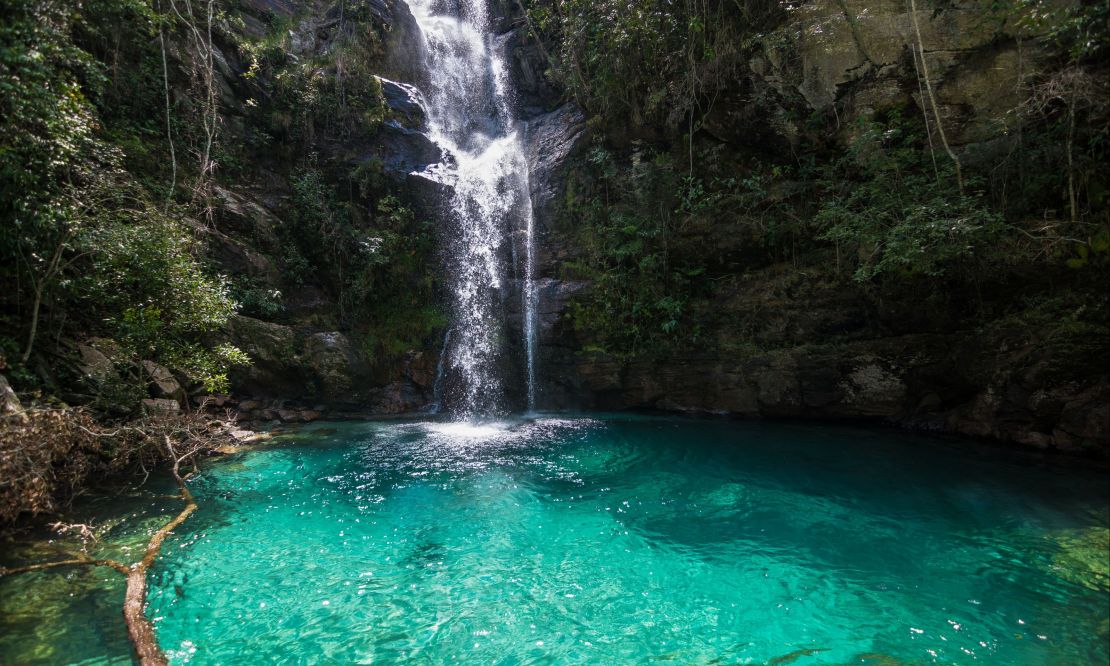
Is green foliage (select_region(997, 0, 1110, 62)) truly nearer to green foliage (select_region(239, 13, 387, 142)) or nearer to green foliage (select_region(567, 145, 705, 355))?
green foliage (select_region(567, 145, 705, 355))

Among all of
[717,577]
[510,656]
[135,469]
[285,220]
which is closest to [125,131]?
[285,220]

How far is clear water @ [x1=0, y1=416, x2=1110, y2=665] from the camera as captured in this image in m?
3.47

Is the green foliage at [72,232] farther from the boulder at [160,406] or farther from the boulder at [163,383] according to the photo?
the boulder at [160,406]

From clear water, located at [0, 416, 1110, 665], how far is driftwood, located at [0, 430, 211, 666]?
11cm

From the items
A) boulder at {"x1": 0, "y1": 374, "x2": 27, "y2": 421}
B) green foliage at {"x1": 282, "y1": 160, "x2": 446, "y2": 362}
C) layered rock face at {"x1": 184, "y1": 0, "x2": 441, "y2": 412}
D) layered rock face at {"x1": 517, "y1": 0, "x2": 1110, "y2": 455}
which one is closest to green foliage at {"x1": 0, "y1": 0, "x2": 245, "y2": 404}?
boulder at {"x1": 0, "y1": 374, "x2": 27, "y2": 421}

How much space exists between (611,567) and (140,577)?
13.3 ft

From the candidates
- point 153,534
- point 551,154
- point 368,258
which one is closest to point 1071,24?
point 551,154

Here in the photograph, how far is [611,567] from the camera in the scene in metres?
4.57

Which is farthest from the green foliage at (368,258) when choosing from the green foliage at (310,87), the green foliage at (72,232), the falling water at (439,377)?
the green foliage at (72,232)

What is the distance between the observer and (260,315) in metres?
11.2

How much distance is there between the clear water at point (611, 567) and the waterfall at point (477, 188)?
213 inches

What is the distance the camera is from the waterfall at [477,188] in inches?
510

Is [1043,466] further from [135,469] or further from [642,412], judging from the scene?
[135,469]

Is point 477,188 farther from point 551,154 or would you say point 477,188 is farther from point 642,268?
point 642,268
